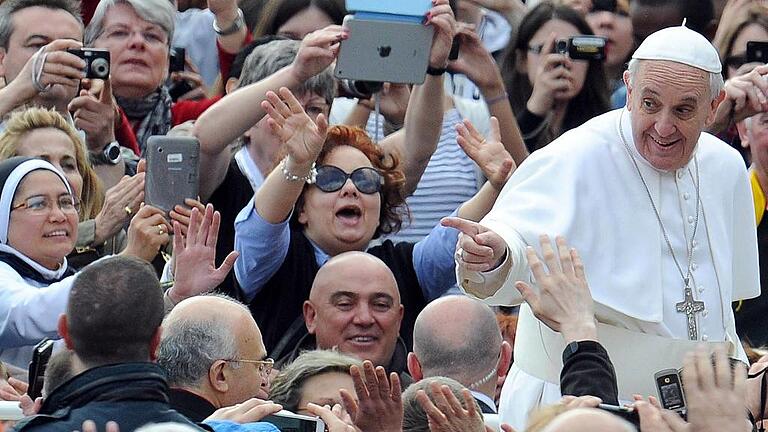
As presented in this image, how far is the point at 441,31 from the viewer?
7324 mm

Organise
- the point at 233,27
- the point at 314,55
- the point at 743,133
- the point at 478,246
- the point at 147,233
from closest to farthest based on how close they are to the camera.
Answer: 1. the point at 478,246
2. the point at 147,233
3. the point at 314,55
4. the point at 743,133
5. the point at 233,27

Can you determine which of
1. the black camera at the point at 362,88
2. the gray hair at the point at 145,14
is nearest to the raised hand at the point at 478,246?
the black camera at the point at 362,88

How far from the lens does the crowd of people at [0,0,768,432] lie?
4957mm

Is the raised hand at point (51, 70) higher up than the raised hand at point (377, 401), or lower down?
higher up

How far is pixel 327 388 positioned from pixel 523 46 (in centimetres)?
328

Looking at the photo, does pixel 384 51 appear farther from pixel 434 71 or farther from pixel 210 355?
pixel 210 355

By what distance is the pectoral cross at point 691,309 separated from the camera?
5.99 metres

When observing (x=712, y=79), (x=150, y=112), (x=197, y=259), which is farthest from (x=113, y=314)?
(x=150, y=112)

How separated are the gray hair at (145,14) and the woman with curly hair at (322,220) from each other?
4.48 feet

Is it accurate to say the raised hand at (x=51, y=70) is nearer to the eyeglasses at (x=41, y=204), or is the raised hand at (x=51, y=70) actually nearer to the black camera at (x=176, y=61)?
the eyeglasses at (x=41, y=204)

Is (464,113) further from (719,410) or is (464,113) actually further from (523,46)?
(719,410)

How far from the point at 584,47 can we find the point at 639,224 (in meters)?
2.26

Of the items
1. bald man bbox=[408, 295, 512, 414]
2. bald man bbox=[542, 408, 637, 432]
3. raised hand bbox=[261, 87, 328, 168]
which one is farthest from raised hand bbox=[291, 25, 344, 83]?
bald man bbox=[542, 408, 637, 432]

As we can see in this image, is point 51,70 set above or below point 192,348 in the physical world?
above
